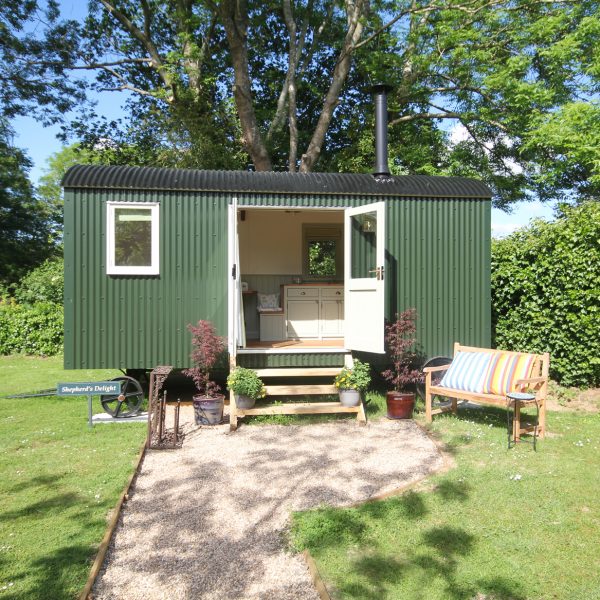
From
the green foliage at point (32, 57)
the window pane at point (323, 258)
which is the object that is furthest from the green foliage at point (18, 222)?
the window pane at point (323, 258)

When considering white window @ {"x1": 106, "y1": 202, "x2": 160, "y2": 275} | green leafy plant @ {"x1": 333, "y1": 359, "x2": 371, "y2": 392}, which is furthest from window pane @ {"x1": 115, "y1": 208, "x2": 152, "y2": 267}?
green leafy plant @ {"x1": 333, "y1": 359, "x2": 371, "y2": 392}

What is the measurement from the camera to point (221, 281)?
715cm

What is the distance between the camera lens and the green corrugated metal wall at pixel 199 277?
692 centimetres

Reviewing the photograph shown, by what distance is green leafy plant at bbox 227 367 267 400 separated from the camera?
6.26 m

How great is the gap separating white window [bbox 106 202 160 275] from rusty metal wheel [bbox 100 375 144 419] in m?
1.43

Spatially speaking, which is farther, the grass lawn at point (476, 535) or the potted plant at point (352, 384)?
the potted plant at point (352, 384)

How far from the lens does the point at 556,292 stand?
736 cm

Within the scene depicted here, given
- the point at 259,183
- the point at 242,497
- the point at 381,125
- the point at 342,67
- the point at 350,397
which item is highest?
the point at 342,67

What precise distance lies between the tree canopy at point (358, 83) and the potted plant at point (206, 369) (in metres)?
8.10

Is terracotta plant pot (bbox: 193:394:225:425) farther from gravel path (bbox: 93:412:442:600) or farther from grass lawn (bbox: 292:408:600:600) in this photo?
grass lawn (bbox: 292:408:600:600)

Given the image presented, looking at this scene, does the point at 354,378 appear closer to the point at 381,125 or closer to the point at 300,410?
the point at 300,410

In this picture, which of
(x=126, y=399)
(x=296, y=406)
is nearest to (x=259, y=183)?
(x=296, y=406)

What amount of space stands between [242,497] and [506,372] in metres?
3.22

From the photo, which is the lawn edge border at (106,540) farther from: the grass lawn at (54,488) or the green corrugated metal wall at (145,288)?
the green corrugated metal wall at (145,288)
